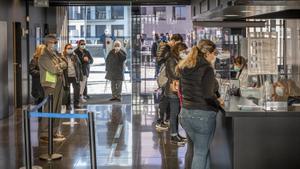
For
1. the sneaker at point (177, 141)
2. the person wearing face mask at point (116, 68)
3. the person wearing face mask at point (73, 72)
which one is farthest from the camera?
the person wearing face mask at point (116, 68)

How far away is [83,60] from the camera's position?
1297 centimetres

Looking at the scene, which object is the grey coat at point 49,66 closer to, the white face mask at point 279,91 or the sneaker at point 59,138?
the sneaker at point 59,138

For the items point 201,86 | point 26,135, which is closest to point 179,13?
point 26,135

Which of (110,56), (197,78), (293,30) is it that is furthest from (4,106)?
(197,78)

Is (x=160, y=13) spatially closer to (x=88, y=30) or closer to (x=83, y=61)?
(x=88, y=30)

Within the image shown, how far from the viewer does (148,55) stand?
12883mm

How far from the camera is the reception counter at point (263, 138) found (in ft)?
15.1

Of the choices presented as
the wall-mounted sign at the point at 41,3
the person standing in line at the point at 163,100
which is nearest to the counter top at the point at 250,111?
the person standing in line at the point at 163,100

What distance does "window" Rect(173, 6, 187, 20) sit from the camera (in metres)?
13.2

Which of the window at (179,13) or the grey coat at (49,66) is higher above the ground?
the window at (179,13)

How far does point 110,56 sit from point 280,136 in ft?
29.1

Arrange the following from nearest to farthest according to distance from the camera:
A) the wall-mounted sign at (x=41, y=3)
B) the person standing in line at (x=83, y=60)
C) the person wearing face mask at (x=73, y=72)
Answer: the person wearing face mask at (x=73, y=72)
the wall-mounted sign at (x=41, y=3)
the person standing in line at (x=83, y=60)

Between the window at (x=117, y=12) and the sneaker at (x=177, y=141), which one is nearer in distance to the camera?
the sneaker at (x=177, y=141)

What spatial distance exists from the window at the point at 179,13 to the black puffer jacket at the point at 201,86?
27.7 feet
